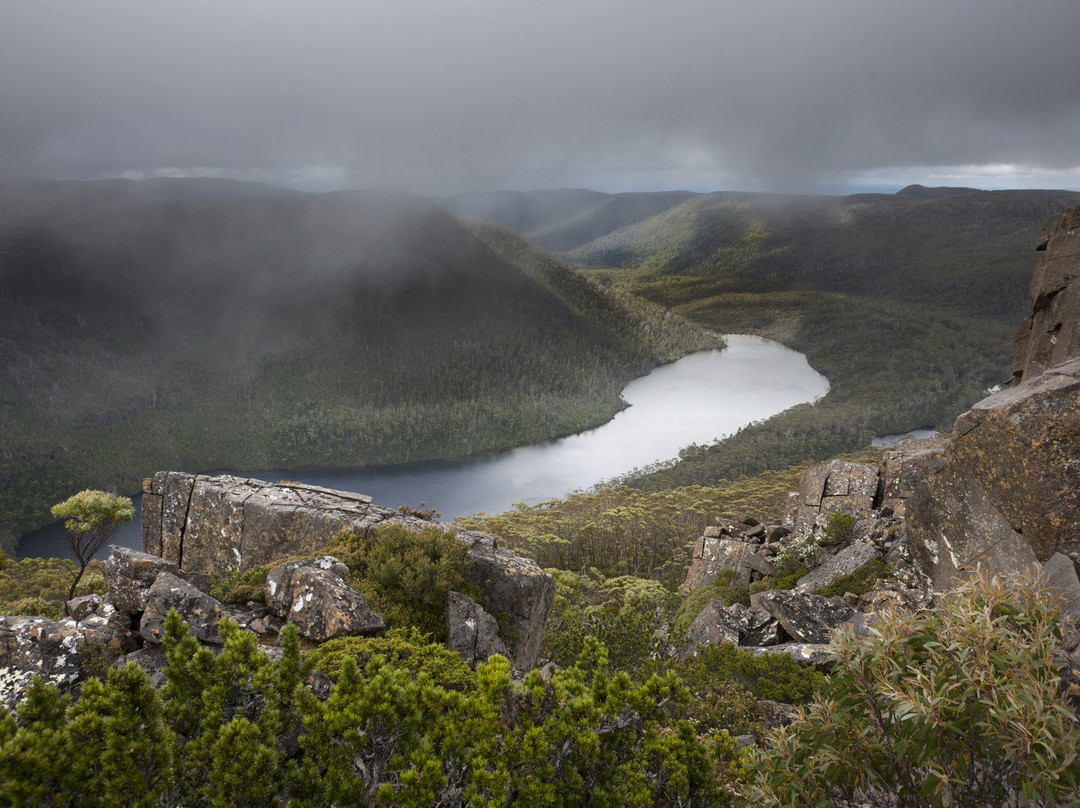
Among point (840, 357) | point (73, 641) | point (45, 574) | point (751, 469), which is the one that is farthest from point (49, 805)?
point (840, 357)

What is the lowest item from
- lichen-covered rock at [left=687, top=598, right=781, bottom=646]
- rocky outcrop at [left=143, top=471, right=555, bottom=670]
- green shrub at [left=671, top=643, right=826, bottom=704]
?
lichen-covered rock at [left=687, top=598, right=781, bottom=646]

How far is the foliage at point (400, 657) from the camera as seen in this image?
6891mm

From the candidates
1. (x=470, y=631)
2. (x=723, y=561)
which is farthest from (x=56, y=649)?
(x=723, y=561)

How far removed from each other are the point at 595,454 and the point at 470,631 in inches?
4613

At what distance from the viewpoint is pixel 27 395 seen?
481 feet

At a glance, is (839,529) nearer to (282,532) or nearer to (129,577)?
(282,532)

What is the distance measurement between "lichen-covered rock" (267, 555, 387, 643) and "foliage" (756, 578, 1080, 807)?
230 inches

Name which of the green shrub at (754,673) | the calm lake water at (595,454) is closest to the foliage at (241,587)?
the green shrub at (754,673)

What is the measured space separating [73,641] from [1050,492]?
54.2 feet

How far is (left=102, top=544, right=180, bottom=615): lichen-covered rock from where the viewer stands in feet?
26.8

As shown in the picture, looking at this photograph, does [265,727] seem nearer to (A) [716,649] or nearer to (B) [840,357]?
(A) [716,649]

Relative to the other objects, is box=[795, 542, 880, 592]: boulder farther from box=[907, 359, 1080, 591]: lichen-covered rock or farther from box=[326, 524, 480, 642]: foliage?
box=[326, 524, 480, 642]: foliage

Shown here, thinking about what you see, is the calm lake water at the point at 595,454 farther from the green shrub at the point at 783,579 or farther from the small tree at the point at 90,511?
the green shrub at the point at 783,579

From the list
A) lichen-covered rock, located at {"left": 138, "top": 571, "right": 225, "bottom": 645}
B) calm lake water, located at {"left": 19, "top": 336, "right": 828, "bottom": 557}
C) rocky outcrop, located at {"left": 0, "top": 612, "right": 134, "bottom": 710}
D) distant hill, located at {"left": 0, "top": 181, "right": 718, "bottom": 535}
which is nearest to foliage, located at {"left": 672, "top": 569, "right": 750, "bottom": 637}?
lichen-covered rock, located at {"left": 138, "top": 571, "right": 225, "bottom": 645}
